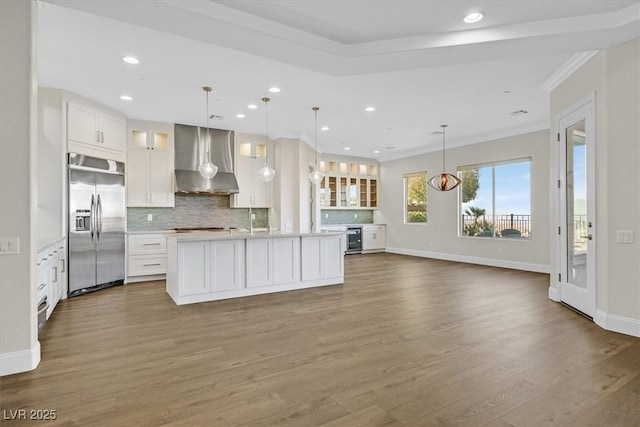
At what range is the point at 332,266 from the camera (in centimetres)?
569

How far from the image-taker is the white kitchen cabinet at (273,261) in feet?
16.2

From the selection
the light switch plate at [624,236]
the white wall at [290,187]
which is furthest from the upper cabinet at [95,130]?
the light switch plate at [624,236]

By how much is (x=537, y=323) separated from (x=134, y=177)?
6.57m

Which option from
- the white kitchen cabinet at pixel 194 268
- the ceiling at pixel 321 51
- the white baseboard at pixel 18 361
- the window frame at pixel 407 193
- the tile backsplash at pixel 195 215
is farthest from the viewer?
the window frame at pixel 407 193

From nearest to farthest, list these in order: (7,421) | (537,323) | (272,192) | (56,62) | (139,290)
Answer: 1. (7,421)
2. (537,323)
3. (56,62)
4. (139,290)
5. (272,192)

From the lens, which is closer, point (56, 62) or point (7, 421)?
point (7, 421)

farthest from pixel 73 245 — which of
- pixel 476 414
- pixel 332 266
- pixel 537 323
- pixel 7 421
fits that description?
pixel 537 323

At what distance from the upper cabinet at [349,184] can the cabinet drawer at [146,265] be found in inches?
193

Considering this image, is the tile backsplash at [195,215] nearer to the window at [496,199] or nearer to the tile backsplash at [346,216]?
the tile backsplash at [346,216]

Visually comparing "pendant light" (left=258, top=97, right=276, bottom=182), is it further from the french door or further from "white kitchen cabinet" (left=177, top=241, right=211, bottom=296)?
the french door

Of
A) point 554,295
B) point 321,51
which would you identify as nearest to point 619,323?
point 554,295

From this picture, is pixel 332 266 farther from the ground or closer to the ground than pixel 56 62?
closer to the ground

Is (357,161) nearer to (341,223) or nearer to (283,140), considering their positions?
(341,223)

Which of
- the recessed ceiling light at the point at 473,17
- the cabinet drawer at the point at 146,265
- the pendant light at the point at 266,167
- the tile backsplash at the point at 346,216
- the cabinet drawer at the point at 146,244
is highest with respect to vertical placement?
the recessed ceiling light at the point at 473,17
